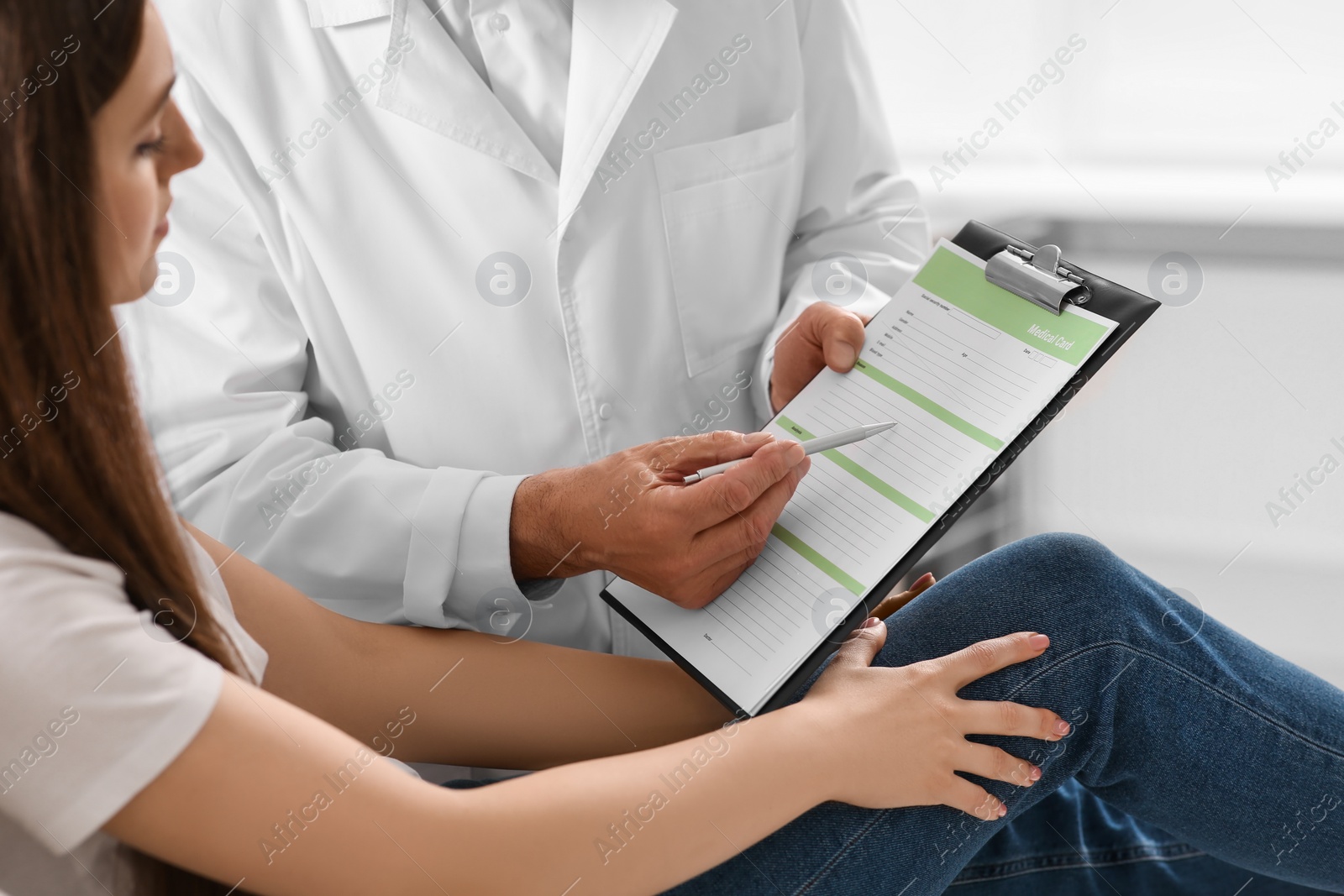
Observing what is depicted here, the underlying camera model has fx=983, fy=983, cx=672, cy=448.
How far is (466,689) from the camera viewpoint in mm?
692

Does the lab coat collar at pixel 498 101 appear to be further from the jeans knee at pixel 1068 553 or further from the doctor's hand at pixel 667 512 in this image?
the jeans knee at pixel 1068 553

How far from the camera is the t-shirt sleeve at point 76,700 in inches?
15.4

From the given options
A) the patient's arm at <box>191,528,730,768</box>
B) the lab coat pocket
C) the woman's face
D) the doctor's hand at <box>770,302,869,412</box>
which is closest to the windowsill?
the lab coat pocket

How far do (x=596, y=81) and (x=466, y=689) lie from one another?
18.2 inches

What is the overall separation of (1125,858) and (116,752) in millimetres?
651

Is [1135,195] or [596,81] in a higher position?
[1135,195]

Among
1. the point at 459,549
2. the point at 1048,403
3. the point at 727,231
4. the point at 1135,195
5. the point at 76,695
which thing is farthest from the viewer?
the point at 1135,195

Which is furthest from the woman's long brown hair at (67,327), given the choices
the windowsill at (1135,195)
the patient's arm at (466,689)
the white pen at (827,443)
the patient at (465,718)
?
the windowsill at (1135,195)

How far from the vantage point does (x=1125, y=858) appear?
0.70 meters

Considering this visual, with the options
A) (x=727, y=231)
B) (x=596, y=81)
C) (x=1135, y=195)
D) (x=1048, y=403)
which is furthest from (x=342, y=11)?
(x=1135, y=195)

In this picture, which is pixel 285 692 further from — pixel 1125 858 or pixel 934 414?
pixel 1125 858

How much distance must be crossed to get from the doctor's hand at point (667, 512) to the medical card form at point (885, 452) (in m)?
0.03

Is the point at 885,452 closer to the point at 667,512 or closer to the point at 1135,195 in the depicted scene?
the point at 667,512

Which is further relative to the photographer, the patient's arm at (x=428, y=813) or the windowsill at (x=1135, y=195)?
the windowsill at (x=1135, y=195)
